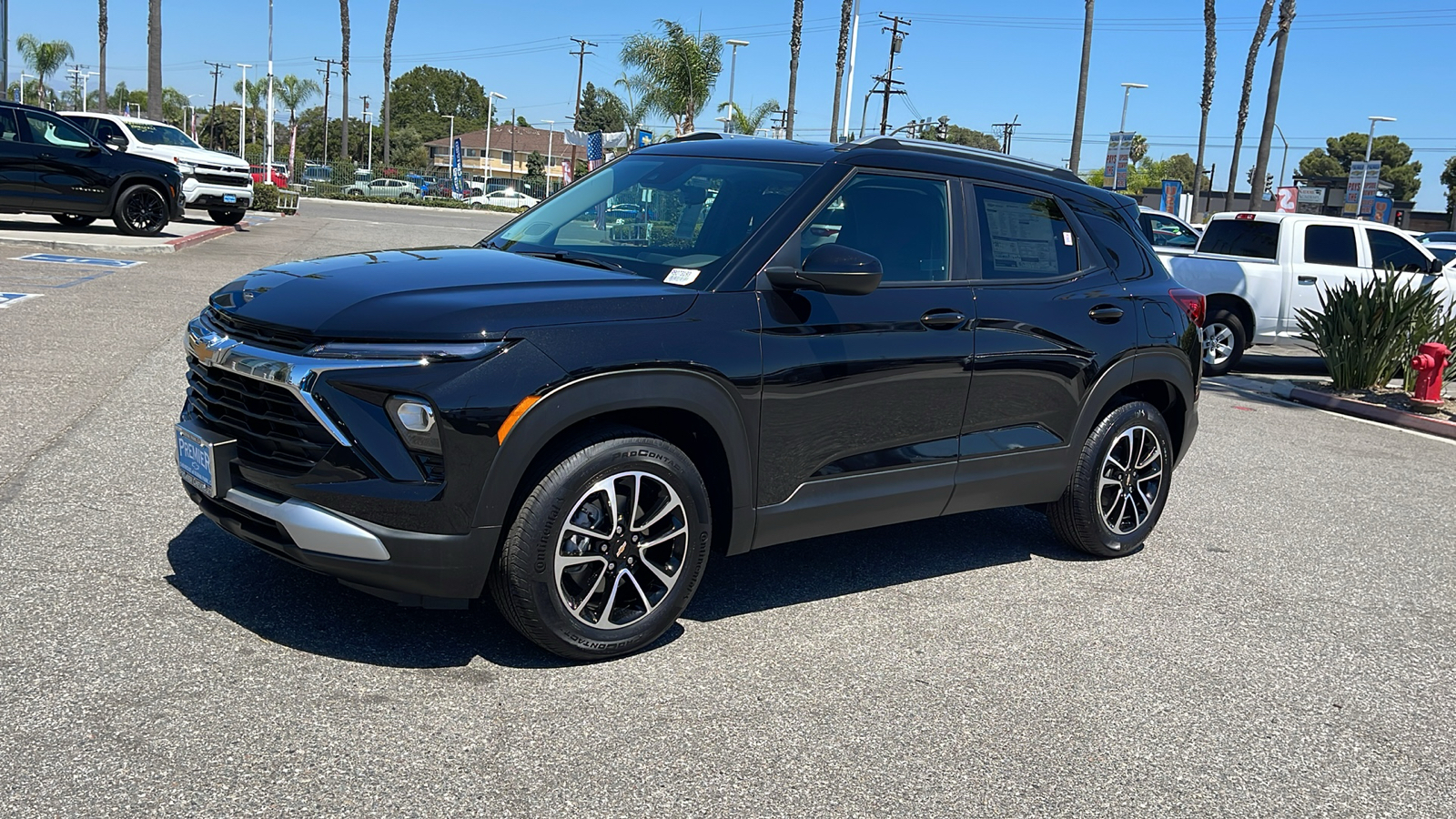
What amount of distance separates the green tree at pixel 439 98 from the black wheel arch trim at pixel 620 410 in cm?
15535

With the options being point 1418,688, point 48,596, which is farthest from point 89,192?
point 1418,688

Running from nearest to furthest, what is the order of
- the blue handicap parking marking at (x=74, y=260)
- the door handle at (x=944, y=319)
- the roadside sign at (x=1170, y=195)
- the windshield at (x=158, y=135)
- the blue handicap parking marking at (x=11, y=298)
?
the door handle at (x=944, y=319)
the blue handicap parking marking at (x=11, y=298)
the blue handicap parking marking at (x=74, y=260)
the windshield at (x=158, y=135)
the roadside sign at (x=1170, y=195)

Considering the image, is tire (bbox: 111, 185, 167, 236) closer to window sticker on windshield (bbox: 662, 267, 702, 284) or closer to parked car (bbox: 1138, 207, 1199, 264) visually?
parked car (bbox: 1138, 207, 1199, 264)

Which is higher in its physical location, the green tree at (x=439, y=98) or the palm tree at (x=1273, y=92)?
the green tree at (x=439, y=98)

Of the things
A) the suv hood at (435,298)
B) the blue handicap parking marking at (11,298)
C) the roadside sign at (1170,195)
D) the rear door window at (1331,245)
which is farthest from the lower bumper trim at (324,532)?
the roadside sign at (1170,195)

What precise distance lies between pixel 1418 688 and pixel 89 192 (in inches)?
776

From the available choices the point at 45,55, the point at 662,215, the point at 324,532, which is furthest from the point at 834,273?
the point at 45,55

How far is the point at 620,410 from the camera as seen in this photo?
156 inches

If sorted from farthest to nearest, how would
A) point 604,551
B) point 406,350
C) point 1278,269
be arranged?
point 1278,269, point 604,551, point 406,350

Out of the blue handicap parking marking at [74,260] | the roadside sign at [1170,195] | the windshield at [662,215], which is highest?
the roadside sign at [1170,195]

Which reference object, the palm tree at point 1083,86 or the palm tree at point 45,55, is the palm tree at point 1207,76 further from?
the palm tree at point 45,55

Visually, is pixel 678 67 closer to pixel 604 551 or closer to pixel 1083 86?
pixel 1083 86

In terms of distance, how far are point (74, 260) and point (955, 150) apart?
557 inches

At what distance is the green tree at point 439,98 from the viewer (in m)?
155
